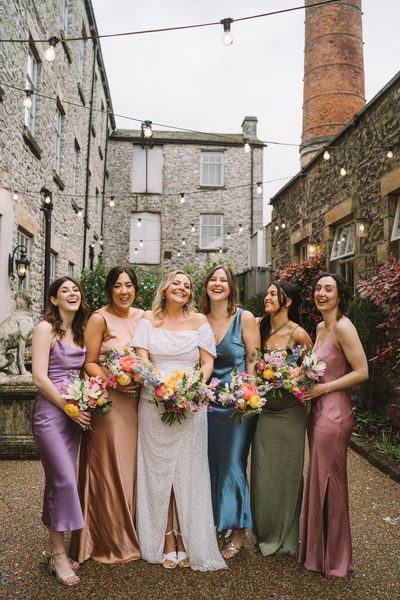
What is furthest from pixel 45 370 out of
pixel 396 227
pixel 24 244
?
pixel 24 244

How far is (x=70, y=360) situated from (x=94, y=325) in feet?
1.05

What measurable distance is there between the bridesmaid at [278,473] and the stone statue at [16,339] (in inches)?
129

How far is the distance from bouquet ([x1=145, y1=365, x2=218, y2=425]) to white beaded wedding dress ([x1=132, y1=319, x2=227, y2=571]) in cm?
17

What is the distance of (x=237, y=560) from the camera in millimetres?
3320

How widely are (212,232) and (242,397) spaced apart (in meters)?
20.0

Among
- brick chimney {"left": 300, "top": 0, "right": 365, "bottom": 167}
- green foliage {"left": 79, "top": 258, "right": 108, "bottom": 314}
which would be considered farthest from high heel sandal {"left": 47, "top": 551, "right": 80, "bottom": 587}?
brick chimney {"left": 300, "top": 0, "right": 365, "bottom": 167}

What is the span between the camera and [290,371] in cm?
316

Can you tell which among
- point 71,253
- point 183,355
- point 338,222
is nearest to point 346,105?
point 338,222

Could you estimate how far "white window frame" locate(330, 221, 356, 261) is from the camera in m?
8.80

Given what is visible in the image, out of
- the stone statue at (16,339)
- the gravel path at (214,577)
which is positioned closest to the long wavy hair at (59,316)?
the gravel path at (214,577)

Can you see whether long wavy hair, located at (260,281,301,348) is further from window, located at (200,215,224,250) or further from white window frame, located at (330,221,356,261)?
window, located at (200,215,224,250)

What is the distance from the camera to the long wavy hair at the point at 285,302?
11.9 feet

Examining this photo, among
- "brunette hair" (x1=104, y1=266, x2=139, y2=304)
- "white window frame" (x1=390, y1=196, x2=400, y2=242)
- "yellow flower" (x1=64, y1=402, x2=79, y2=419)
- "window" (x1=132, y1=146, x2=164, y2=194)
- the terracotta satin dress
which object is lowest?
the terracotta satin dress

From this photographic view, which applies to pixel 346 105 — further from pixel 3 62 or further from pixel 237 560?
pixel 237 560
